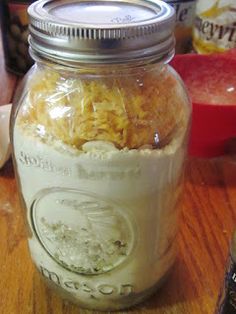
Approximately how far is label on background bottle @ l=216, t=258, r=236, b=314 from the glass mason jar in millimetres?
84

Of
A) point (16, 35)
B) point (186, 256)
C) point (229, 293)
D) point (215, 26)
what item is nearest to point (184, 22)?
point (215, 26)

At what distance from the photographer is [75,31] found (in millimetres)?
380

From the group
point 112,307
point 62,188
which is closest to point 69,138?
point 62,188

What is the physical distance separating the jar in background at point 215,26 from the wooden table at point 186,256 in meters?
0.27

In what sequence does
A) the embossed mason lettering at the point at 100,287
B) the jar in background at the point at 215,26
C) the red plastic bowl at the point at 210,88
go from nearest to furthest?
1. the embossed mason lettering at the point at 100,287
2. the red plastic bowl at the point at 210,88
3. the jar in background at the point at 215,26

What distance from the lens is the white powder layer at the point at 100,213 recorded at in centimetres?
42

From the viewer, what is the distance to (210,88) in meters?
0.81

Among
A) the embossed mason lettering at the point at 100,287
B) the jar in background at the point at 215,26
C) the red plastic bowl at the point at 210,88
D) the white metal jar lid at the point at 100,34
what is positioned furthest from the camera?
the jar in background at the point at 215,26

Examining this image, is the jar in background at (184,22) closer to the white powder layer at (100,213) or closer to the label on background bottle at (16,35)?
the label on background bottle at (16,35)

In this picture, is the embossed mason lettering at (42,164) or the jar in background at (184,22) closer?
the embossed mason lettering at (42,164)

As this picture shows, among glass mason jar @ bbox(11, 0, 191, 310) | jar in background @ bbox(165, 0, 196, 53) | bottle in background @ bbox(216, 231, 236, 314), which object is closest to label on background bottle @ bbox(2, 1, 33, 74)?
jar in background @ bbox(165, 0, 196, 53)

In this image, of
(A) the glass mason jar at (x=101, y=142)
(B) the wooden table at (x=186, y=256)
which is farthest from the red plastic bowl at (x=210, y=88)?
(A) the glass mason jar at (x=101, y=142)

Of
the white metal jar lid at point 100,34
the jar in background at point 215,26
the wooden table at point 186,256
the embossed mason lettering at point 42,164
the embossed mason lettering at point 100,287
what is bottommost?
the wooden table at point 186,256

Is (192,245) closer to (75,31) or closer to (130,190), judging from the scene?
(130,190)
